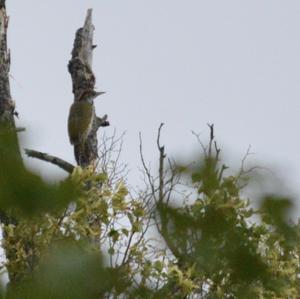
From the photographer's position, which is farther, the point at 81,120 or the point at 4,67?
the point at 81,120

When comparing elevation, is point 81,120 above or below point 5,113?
above

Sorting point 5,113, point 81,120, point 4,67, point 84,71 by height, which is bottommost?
point 5,113

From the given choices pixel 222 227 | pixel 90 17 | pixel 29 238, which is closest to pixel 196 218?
pixel 222 227

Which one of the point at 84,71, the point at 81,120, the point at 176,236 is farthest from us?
the point at 81,120

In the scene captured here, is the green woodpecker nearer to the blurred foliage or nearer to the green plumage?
the green plumage

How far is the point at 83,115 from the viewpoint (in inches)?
340

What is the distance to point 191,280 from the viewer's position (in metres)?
3.19

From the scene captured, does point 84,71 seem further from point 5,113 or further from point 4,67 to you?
point 5,113

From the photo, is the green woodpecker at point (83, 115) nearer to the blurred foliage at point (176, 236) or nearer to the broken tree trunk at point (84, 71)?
the broken tree trunk at point (84, 71)

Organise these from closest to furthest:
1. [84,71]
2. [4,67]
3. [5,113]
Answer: [5,113], [4,67], [84,71]

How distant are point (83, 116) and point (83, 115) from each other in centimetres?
4

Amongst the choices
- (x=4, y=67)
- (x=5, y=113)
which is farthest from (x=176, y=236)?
(x=4, y=67)

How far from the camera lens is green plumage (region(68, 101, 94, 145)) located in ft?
27.4

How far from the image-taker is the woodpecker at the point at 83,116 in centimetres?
838
